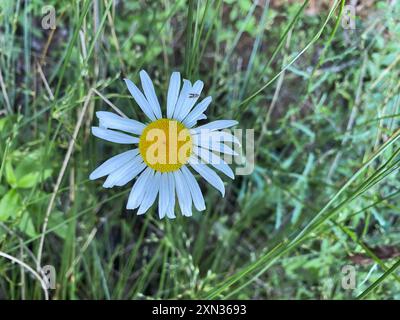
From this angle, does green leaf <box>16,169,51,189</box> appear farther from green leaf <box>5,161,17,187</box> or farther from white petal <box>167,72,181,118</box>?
white petal <box>167,72,181,118</box>

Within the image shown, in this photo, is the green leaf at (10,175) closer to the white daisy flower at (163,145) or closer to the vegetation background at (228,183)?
the vegetation background at (228,183)

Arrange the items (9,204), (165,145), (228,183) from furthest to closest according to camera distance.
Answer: (228,183)
(9,204)
(165,145)

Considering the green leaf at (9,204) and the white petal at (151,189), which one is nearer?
the white petal at (151,189)

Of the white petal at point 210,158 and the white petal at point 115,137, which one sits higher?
the white petal at point 115,137

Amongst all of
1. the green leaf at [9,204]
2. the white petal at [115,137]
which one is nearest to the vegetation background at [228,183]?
the green leaf at [9,204]

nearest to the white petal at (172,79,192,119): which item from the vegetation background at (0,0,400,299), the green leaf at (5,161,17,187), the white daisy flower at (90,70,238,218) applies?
the white daisy flower at (90,70,238,218)

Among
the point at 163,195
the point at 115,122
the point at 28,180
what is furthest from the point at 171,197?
the point at 28,180

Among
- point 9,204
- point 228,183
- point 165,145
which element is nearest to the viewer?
point 165,145

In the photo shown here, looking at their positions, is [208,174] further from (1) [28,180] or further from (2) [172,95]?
(1) [28,180]
